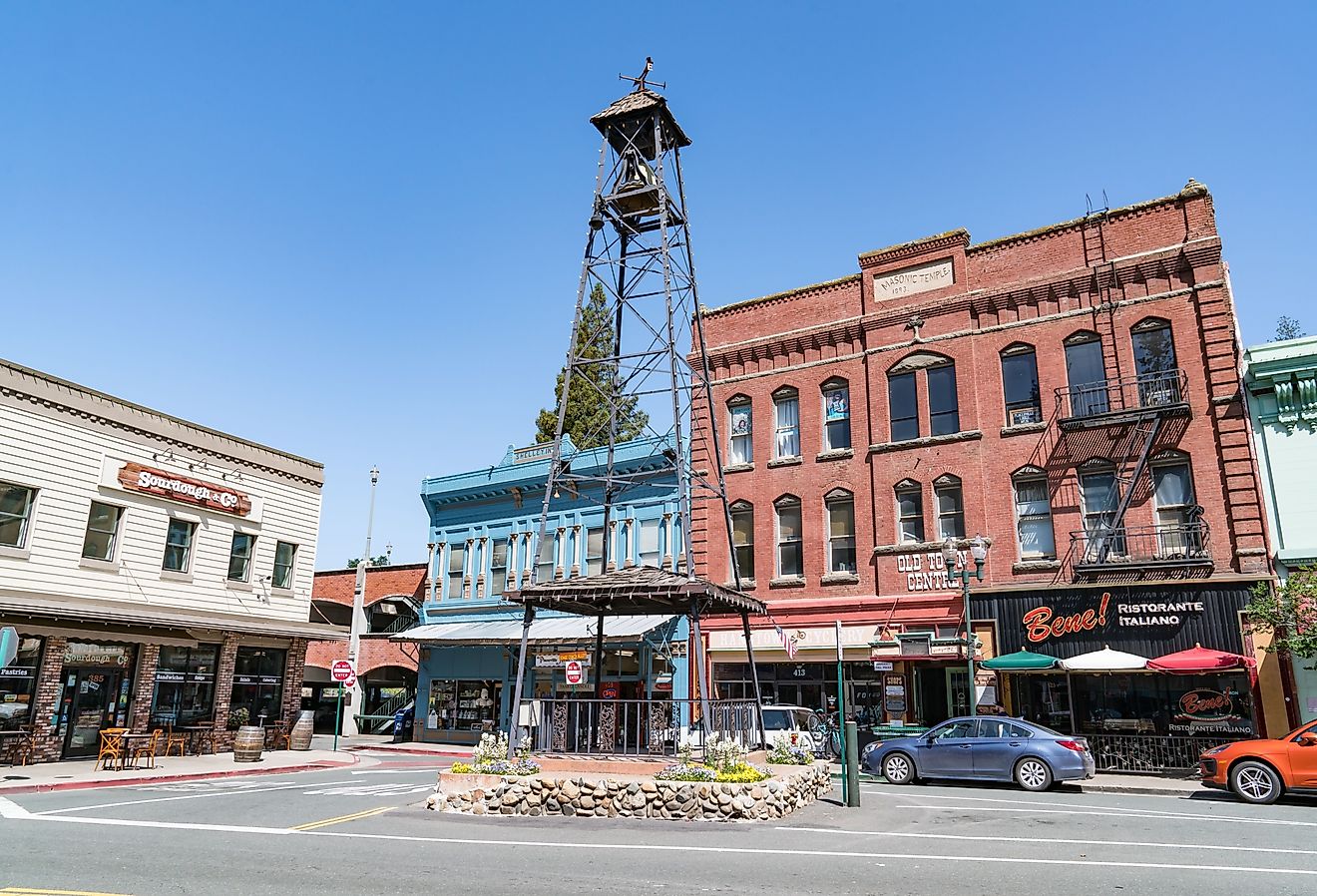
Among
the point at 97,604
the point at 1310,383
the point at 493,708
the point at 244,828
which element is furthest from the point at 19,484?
the point at 1310,383

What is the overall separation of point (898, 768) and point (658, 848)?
10034 mm

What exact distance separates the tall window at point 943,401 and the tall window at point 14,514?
24.8 meters

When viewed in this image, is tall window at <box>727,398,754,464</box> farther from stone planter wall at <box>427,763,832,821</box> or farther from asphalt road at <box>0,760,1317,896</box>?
stone planter wall at <box>427,763,832,821</box>

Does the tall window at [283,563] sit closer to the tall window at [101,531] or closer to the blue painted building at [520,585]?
the blue painted building at [520,585]

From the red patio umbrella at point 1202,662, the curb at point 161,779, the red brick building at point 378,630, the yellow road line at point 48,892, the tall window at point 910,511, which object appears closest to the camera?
the yellow road line at point 48,892

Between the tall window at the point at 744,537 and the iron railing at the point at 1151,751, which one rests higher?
the tall window at the point at 744,537

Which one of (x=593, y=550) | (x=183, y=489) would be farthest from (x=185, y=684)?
(x=593, y=550)

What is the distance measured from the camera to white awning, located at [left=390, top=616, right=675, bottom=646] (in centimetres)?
3006

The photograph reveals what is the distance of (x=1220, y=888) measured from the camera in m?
9.04

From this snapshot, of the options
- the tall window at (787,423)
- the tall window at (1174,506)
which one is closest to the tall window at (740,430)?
the tall window at (787,423)

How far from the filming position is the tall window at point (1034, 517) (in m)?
26.1

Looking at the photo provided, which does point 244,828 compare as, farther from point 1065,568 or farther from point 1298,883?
point 1065,568

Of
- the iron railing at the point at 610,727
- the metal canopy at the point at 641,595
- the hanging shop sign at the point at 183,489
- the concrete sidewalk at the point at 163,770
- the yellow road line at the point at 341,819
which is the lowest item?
the yellow road line at the point at 341,819

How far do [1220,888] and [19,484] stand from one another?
25855 mm
